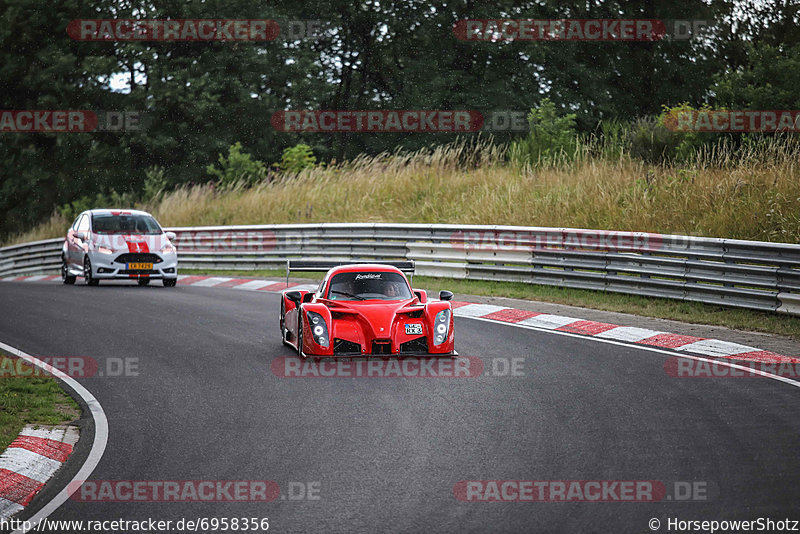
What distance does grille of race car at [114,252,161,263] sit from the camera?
70.4 feet

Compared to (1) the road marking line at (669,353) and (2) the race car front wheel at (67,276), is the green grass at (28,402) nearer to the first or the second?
(1) the road marking line at (669,353)

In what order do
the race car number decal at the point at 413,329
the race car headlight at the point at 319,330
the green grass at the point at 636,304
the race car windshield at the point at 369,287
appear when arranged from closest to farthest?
1. the race car number decal at the point at 413,329
2. the race car headlight at the point at 319,330
3. the race car windshield at the point at 369,287
4. the green grass at the point at 636,304

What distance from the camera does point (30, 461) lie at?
286 inches

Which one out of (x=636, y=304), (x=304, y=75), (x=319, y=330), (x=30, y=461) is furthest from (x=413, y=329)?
(x=304, y=75)

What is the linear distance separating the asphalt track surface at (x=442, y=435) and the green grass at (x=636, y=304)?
2663 millimetres

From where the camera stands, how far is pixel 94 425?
850 cm

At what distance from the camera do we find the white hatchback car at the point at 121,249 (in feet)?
70.4

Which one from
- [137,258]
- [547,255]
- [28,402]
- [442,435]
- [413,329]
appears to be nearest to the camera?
[442,435]

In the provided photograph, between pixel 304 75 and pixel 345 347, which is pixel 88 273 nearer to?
pixel 345 347

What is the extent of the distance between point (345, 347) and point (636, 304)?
21.9ft

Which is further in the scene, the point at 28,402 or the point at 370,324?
the point at 370,324

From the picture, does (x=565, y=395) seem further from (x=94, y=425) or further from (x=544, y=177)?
(x=544, y=177)

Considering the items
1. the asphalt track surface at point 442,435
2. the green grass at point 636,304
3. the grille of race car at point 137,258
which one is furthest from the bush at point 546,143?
the asphalt track surface at point 442,435

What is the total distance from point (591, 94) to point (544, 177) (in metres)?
20.9
